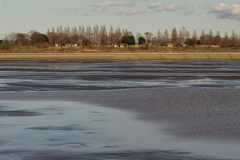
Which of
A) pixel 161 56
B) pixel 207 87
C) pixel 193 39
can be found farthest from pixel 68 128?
pixel 193 39

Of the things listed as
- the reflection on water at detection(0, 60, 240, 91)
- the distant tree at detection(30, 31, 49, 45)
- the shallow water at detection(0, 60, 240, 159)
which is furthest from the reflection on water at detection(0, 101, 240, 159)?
the distant tree at detection(30, 31, 49, 45)

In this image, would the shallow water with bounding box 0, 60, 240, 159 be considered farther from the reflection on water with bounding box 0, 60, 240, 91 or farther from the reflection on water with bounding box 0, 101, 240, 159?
the reflection on water with bounding box 0, 60, 240, 91

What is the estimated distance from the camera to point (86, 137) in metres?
9.51

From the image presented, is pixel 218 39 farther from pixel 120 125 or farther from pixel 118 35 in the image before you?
pixel 120 125

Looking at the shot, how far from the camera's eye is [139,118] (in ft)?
40.1

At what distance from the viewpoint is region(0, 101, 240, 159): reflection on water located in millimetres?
8273

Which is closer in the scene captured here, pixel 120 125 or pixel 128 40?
pixel 120 125

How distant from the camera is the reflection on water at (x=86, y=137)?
827 cm

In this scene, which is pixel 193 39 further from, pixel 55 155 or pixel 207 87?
pixel 55 155

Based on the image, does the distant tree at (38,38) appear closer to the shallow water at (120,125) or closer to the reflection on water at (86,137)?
the shallow water at (120,125)

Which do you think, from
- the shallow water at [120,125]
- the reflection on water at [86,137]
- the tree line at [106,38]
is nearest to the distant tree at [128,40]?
the tree line at [106,38]

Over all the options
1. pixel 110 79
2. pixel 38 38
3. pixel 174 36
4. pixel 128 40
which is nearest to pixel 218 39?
pixel 174 36

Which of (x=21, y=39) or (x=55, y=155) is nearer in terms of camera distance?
(x=55, y=155)

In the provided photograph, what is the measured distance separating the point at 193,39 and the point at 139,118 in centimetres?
14089
